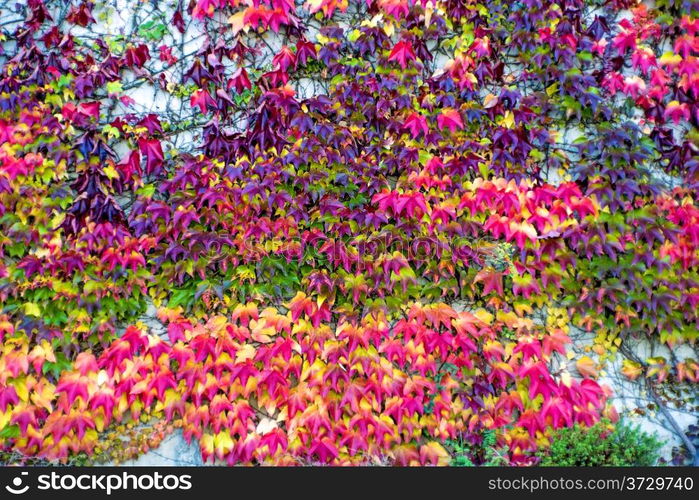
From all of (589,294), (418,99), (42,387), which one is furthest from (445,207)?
(42,387)

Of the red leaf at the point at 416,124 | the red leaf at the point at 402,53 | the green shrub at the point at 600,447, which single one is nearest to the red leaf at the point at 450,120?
the red leaf at the point at 416,124

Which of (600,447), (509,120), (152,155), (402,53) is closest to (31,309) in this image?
(152,155)

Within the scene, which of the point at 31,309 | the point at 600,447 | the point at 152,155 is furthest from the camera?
the point at 152,155

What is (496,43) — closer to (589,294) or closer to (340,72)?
(340,72)

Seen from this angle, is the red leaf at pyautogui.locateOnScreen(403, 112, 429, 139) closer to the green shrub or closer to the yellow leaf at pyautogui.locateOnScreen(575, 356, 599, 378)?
the yellow leaf at pyautogui.locateOnScreen(575, 356, 599, 378)

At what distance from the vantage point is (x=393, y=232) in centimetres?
327

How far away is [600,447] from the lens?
2785 mm

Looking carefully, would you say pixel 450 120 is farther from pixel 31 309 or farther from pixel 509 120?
pixel 31 309

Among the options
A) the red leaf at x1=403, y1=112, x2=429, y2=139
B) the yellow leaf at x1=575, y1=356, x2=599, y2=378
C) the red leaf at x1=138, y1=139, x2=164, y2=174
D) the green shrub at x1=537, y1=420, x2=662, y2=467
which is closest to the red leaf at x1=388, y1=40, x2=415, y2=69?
the red leaf at x1=403, y1=112, x2=429, y2=139

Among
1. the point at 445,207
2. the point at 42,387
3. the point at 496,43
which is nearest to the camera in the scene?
the point at 42,387

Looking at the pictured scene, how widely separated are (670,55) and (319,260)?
8.90 ft

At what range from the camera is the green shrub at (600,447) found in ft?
9.14

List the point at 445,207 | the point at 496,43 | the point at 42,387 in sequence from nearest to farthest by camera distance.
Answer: the point at 42,387 < the point at 445,207 < the point at 496,43

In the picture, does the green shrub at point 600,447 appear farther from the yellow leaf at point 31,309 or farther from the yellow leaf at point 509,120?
the yellow leaf at point 31,309
